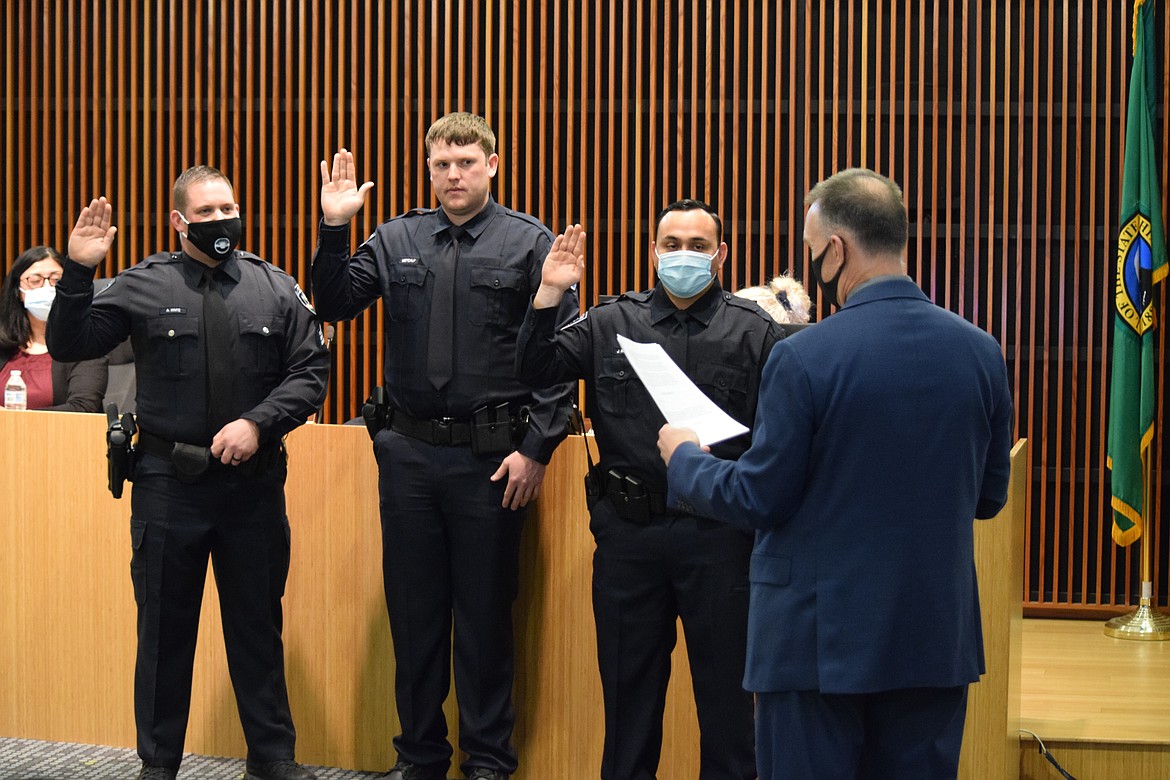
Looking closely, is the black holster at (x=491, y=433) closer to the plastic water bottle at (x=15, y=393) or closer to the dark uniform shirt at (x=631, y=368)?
the dark uniform shirt at (x=631, y=368)

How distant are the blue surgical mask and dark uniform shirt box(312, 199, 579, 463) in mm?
306

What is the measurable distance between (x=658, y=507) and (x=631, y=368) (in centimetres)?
33

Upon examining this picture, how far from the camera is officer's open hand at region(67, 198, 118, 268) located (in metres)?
2.98

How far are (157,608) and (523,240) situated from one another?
127 cm

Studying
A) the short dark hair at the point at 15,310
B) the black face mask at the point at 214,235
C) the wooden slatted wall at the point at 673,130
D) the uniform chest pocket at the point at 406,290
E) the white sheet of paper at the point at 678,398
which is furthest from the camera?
the wooden slatted wall at the point at 673,130

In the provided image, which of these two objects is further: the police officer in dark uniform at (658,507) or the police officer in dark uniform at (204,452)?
the police officer in dark uniform at (204,452)

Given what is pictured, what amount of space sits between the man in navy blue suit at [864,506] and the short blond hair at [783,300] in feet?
5.32

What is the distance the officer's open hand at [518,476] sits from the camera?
3.18 metres

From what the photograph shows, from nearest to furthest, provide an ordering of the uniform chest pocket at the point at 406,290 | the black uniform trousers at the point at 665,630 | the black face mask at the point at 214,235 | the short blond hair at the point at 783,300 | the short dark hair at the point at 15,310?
1. the black uniform trousers at the point at 665,630
2. the black face mask at the point at 214,235
3. the uniform chest pocket at the point at 406,290
4. the short blond hair at the point at 783,300
5. the short dark hair at the point at 15,310

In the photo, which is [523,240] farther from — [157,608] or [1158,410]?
[1158,410]

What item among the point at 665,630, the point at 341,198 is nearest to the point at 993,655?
the point at 665,630

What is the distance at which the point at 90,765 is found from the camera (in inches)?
140

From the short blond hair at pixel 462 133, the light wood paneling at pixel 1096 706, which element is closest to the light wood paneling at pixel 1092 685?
the light wood paneling at pixel 1096 706

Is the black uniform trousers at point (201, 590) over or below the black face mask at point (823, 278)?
below
